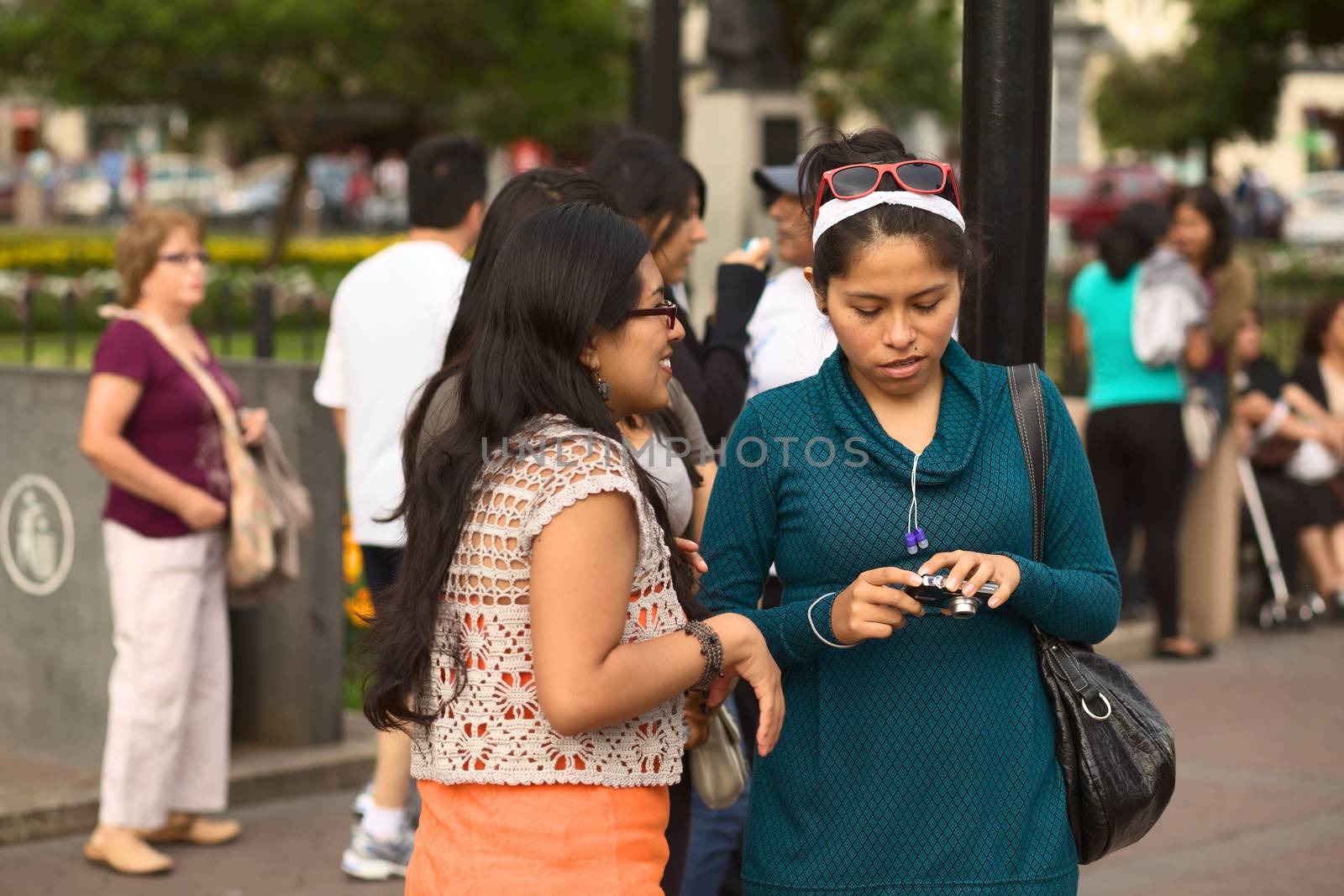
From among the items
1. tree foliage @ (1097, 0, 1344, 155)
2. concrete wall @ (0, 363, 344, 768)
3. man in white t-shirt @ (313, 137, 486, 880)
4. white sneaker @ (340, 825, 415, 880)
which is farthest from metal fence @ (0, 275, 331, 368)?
tree foliage @ (1097, 0, 1344, 155)

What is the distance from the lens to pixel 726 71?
39.4 feet

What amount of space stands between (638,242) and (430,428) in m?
0.45

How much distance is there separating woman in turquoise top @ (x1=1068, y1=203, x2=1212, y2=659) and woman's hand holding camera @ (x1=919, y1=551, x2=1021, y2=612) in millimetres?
5740

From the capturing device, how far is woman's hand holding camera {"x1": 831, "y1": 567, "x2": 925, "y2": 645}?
2535 millimetres

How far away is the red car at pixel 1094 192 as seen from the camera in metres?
39.1

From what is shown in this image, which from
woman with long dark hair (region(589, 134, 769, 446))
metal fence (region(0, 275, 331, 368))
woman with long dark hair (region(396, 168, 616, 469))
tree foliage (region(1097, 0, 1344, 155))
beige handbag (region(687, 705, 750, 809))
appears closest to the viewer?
woman with long dark hair (region(396, 168, 616, 469))

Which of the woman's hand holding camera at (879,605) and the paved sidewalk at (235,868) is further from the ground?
the woman's hand holding camera at (879,605)

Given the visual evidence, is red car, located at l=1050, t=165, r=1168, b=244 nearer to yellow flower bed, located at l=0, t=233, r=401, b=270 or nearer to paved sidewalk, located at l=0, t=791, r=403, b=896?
yellow flower bed, located at l=0, t=233, r=401, b=270

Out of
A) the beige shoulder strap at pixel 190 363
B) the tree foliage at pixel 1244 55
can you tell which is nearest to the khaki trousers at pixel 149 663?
the beige shoulder strap at pixel 190 363

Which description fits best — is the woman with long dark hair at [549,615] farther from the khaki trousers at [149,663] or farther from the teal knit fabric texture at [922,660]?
the khaki trousers at [149,663]

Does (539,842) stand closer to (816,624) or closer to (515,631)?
(515,631)

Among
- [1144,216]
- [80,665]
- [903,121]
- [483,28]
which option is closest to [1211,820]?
[1144,216]

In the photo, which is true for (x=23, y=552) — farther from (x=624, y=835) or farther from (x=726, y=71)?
(x=726, y=71)

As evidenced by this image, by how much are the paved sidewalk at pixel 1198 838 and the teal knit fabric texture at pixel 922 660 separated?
2788 millimetres
